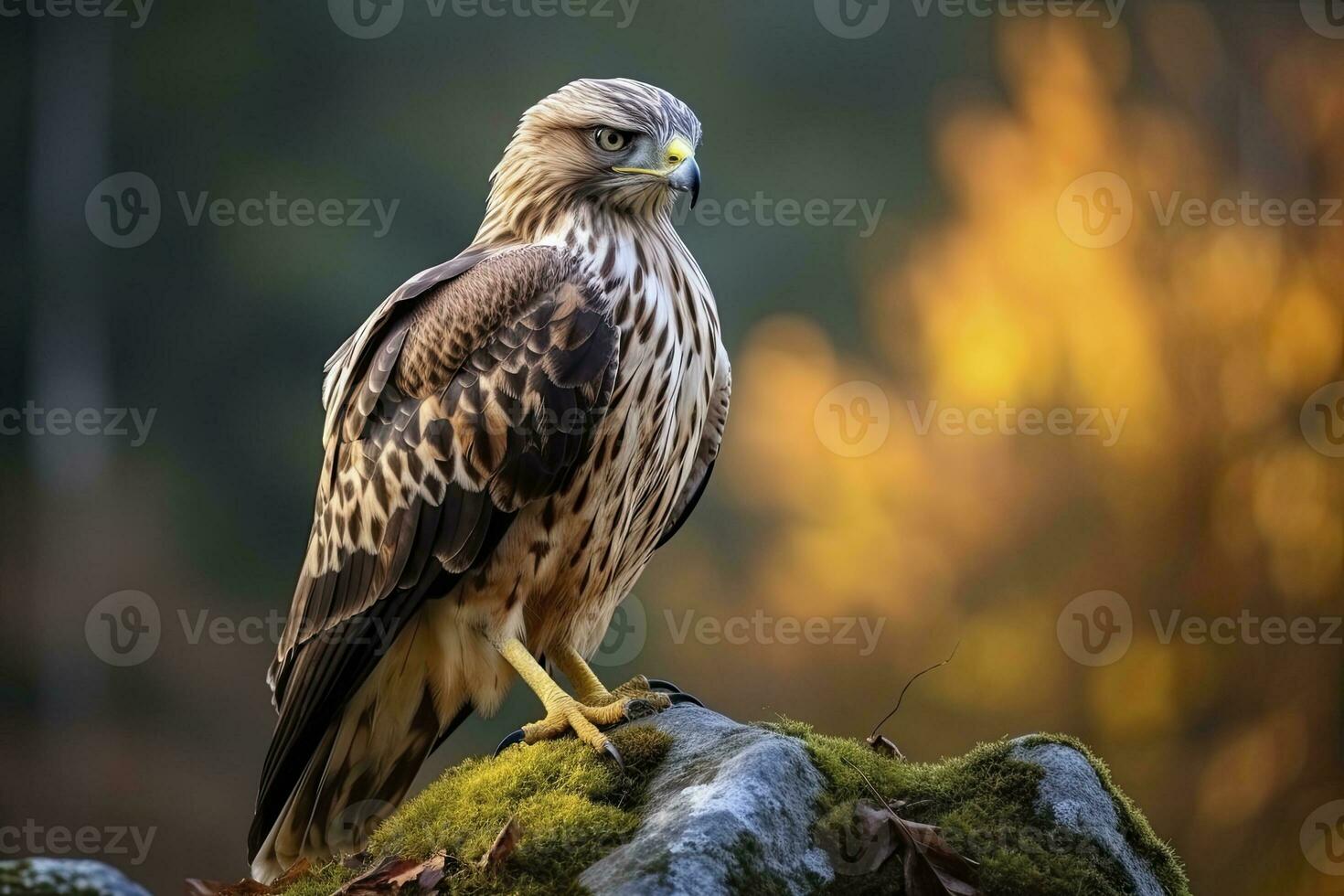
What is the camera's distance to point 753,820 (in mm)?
1814

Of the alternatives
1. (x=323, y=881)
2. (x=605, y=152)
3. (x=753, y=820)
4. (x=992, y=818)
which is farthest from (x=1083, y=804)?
(x=605, y=152)

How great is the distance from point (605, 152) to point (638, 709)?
1178 millimetres

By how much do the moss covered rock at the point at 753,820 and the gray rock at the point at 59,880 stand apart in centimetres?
58

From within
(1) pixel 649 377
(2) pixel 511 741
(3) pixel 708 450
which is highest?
(1) pixel 649 377

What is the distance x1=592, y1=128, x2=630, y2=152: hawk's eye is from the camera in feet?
8.31

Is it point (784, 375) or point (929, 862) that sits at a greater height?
point (784, 375)

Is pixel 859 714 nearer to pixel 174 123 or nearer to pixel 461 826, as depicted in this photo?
pixel 461 826

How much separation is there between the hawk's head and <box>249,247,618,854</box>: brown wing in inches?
8.2

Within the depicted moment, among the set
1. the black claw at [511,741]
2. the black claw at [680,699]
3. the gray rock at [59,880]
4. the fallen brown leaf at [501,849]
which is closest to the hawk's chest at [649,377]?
the black claw at [680,699]

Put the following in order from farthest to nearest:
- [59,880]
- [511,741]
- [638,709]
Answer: [511,741] → [638,709] → [59,880]

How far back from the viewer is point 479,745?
4.52 metres

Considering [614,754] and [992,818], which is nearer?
[992,818]

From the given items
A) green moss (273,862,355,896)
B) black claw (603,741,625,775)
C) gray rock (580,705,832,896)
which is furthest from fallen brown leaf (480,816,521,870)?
green moss (273,862,355,896)

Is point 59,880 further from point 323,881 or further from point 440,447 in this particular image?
point 440,447
